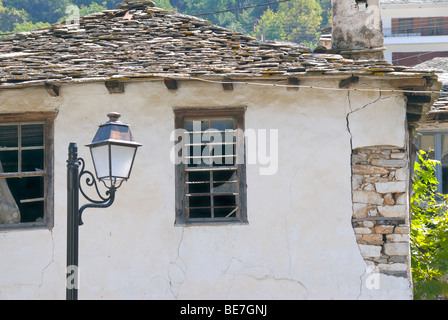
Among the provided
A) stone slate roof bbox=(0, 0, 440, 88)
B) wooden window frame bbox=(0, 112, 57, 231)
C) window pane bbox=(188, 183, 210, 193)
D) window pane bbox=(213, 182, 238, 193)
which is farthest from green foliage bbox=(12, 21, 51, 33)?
window pane bbox=(213, 182, 238, 193)

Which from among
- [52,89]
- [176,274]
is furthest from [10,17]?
[176,274]

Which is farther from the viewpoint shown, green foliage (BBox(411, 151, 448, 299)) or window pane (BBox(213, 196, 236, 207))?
green foliage (BBox(411, 151, 448, 299))

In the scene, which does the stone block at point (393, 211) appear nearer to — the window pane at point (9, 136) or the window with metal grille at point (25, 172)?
the window with metal grille at point (25, 172)

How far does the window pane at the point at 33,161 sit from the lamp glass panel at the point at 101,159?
3.36 meters

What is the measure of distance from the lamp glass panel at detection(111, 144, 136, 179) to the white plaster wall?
2.76m

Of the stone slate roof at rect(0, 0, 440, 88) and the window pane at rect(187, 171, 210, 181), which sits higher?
the stone slate roof at rect(0, 0, 440, 88)

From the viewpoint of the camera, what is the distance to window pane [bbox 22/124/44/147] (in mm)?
10195

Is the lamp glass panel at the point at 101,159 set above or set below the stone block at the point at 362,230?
above

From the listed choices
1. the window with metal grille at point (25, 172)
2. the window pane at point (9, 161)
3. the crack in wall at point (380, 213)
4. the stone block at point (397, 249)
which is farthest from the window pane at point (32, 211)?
the stone block at point (397, 249)

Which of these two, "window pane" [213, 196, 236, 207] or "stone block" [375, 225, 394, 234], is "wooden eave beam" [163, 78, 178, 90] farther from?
"stone block" [375, 225, 394, 234]

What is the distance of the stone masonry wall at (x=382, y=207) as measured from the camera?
→ 9.66m
